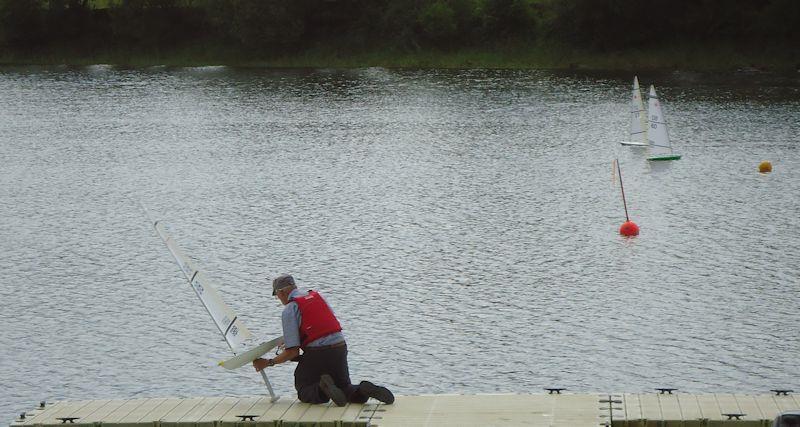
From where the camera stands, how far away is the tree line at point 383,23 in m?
94.3

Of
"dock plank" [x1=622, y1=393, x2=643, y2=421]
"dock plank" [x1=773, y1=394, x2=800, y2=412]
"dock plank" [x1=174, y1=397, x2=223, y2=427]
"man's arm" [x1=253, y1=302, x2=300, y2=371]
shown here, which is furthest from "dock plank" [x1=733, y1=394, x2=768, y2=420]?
"dock plank" [x1=174, y1=397, x2=223, y2=427]

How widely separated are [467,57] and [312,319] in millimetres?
83257

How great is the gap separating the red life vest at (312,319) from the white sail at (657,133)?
38521 millimetres

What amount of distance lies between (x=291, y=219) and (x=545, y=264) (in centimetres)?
1133

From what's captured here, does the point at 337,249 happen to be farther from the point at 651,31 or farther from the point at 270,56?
the point at 270,56

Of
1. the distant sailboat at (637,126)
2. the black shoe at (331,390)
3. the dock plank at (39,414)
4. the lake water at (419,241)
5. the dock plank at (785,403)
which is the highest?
the distant sailboat at (637,126)

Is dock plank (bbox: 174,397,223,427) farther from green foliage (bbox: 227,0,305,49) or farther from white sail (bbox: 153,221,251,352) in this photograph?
green foliage (bbox: 227,0,305,49)

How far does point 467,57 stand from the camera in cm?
10006

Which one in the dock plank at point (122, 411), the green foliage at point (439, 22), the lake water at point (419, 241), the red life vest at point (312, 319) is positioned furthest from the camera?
the green foliage at point (439, 22)

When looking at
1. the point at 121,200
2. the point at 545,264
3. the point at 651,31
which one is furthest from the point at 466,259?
the point at 651,31

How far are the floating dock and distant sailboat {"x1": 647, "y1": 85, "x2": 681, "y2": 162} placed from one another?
36733 millimetres

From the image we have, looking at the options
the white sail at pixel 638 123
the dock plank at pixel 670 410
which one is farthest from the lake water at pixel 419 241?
the dock plank at pixel 670 410

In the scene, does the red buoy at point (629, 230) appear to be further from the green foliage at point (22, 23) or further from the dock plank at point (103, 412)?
the green foliage at point (22, 23)

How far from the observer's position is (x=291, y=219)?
141 ft
